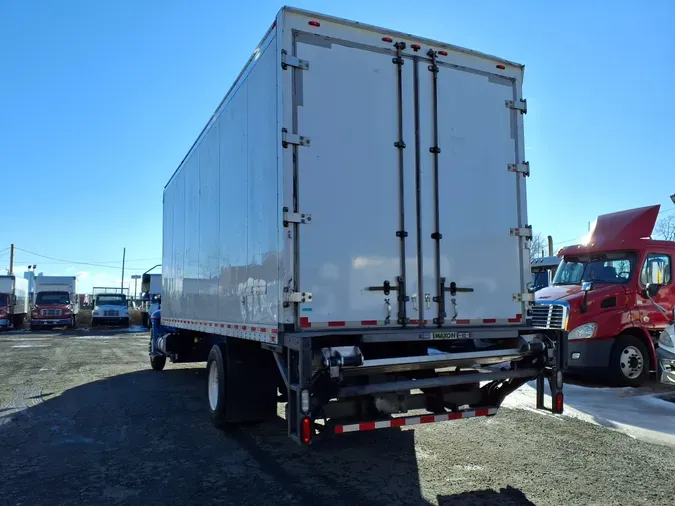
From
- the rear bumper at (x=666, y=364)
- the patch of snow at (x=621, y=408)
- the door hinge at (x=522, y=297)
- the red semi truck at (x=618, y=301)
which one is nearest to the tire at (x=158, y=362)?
the patch of snow at (x=621, y=408)

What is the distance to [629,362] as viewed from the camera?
1047cm

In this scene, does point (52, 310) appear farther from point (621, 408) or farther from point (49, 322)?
point (621, 408)

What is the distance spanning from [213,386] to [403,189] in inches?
148

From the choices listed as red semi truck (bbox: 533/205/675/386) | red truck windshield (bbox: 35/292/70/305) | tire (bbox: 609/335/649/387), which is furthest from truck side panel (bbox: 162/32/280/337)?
red truck windshield (bbox: 35/292/70/305)

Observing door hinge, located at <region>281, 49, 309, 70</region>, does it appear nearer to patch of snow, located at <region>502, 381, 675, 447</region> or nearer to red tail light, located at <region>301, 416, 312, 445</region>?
red tail light, located at <region>301, 416, 312, 445</region>

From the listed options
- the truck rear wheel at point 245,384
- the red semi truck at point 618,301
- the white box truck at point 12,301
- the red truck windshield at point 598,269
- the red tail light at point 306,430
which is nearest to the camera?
the red tail light at point 306,430

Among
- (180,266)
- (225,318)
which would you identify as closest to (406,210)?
(225,318)

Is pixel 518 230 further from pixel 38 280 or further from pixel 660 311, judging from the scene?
pixel 38 280

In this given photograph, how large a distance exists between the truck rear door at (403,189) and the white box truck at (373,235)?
15 mm

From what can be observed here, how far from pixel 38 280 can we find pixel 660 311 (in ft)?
118

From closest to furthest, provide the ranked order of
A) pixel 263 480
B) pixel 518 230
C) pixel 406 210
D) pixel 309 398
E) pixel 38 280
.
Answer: pixel 309 398
pixel 263 480
pixel 406 210
pixel 518 230
pixel 38 280

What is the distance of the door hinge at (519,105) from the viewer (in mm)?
6516

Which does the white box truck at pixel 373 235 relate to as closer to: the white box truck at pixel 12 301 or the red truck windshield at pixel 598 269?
the red truck windshield at pixel 598 269

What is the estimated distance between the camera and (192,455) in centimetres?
603
